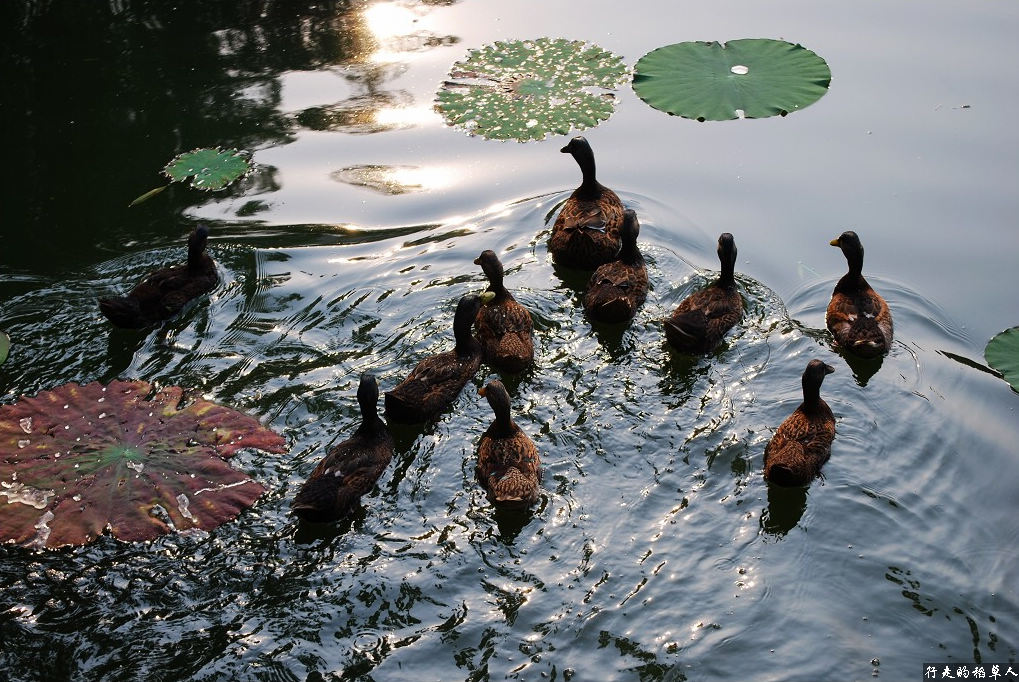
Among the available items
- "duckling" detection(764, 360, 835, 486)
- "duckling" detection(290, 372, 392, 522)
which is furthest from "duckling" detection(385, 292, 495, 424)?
"duckling" detection(764, 360, 835, 486)

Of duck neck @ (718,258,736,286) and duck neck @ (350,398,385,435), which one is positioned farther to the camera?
duck neck @ (718,258,736,286)

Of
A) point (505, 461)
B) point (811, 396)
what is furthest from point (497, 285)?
point (811, 396)

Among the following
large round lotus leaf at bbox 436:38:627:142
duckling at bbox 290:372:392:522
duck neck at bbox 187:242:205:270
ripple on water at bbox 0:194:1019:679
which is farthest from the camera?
large round lotus leaf at bbox 436:38:627:142

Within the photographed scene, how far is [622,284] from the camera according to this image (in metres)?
8.42

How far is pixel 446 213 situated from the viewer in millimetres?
9852

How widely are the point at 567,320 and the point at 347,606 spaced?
11.1 ft

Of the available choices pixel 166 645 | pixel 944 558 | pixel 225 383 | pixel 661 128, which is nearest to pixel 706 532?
pixel 944 558

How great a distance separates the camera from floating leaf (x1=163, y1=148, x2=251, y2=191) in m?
10.4

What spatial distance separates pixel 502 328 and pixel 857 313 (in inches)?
113

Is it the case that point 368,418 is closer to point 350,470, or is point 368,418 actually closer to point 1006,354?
point 350,470

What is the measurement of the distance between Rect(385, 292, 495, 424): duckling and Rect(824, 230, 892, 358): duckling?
2.92 meters

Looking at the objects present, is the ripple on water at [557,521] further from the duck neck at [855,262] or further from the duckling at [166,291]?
the duck neck at [855,262]

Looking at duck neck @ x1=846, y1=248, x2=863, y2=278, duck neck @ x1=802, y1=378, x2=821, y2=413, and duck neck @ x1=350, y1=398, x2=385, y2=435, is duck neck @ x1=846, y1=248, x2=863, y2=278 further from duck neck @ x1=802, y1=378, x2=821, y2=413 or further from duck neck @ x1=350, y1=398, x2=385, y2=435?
duck neck @ x1=350, y1=398, x2=385, y2=435

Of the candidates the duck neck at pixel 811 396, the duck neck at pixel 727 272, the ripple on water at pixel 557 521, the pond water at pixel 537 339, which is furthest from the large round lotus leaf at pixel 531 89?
the duck neck at pixel 811 396
